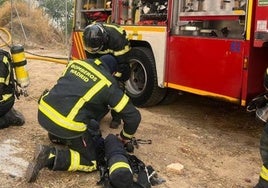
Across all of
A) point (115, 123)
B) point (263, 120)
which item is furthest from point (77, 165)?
point (263, 120)

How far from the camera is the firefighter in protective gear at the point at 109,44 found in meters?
4.57

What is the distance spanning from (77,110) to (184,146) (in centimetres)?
155

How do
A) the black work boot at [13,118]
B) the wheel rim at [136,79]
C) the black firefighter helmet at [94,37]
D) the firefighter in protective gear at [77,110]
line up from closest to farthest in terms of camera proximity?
the firefighter in protective gear at [77,110]
the black firefighter helmet at [94,37]
the black work boot at [13,118]
the wheel rim at [136,79]

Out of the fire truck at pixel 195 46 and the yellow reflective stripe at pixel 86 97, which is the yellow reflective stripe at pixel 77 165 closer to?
the yellow reflective stripe at pixel 86 97

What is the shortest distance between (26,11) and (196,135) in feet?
48.2

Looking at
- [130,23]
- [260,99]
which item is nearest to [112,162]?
[260,99]

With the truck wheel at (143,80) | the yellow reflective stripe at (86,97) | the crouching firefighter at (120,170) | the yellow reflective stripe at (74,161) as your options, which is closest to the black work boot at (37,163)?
the yellow reflective stripe at (74,161)

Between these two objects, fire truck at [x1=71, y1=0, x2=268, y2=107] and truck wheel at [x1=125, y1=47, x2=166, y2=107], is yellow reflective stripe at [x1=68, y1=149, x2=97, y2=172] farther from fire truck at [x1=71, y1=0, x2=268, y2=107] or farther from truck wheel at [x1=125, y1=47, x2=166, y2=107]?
truck wheel at [x1=125, y1=47, x2=166, y2=107]

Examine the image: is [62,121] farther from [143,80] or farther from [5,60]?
[143,80]

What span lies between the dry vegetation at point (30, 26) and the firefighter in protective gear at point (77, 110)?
1309cm

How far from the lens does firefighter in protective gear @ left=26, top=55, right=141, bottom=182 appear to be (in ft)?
11.4

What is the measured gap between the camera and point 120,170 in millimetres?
3232

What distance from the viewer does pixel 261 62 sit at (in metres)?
4.45

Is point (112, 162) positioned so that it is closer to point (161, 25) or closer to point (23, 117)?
point (23, 117)
